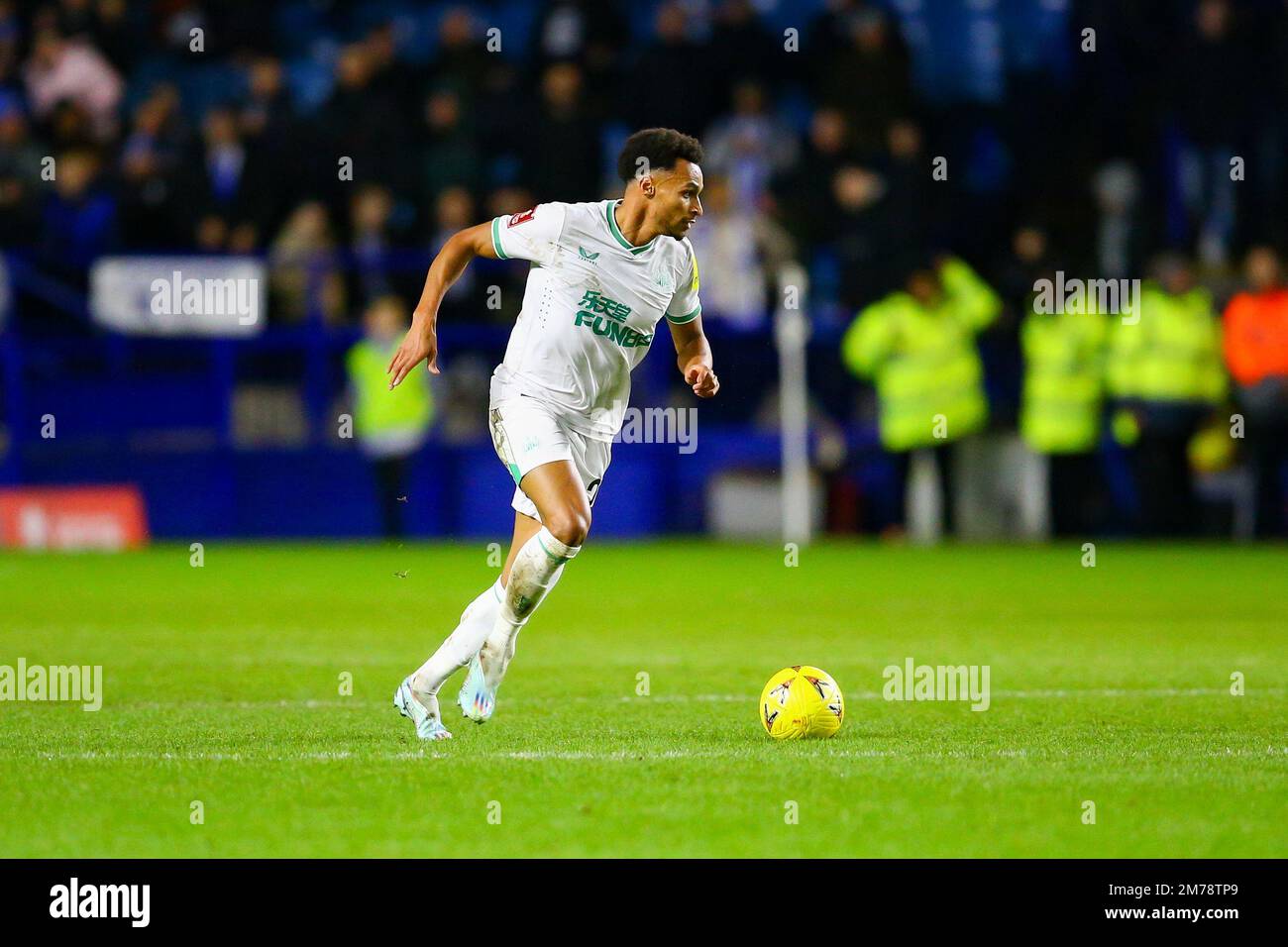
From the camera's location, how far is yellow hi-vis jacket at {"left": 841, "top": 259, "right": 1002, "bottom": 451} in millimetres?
18438

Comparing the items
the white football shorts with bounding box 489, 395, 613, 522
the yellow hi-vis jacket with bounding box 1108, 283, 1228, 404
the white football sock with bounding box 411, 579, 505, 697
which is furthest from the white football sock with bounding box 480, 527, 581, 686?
the yellow hi-vis jacket with bounding box 1108, 283, 1228, 404

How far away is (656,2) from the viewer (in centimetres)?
2397

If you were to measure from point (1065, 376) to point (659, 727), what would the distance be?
11.3m

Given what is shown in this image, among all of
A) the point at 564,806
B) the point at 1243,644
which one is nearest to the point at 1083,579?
the point at 1243,644

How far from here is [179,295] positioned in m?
19.2

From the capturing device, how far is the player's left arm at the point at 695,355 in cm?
829

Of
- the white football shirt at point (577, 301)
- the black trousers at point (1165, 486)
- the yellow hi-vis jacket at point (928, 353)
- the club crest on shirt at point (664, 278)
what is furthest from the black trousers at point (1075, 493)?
the white football shirt at point (577, 301)

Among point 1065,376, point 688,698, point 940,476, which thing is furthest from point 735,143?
point 688,698

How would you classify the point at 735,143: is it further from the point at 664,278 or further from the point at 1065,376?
the point at 664,278

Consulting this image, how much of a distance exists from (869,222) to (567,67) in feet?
11.8

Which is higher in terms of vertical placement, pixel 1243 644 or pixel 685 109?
pixel 685 109

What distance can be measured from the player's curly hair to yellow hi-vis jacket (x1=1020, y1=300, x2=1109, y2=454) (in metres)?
11.4

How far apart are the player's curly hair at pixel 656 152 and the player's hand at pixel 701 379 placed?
88 centimetres
